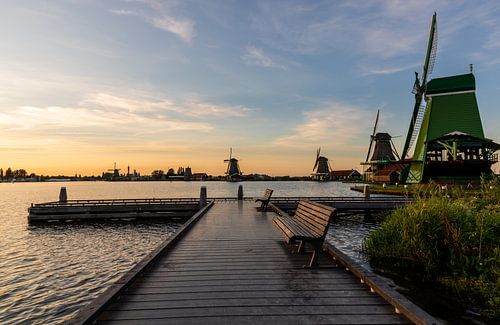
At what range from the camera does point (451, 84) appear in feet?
Result: 147

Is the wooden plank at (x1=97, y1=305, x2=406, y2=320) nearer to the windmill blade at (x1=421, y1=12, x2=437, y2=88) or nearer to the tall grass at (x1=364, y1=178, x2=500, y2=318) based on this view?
the tall grass at (x1=364, y1=178, x2=500, y2=318)

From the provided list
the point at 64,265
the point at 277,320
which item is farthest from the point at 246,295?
the point at 64,265

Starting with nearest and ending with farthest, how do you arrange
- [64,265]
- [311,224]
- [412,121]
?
[311,224] → [64,265] → [412,121]

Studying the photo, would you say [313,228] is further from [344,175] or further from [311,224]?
[344,175]

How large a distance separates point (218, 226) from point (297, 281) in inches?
262

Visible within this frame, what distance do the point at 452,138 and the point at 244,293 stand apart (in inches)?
1803

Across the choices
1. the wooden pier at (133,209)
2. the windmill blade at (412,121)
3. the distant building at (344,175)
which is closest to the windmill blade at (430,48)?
the windmill blade at (412,121)

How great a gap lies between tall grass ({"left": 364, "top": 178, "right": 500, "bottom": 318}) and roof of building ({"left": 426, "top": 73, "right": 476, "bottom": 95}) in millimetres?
40811

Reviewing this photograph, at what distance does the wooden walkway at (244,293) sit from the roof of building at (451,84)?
1861 inches

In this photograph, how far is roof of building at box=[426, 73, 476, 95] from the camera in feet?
143

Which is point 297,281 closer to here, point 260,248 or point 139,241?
point 260,248

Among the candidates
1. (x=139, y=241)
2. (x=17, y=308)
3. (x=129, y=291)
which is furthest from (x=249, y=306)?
(x=139, y=241)

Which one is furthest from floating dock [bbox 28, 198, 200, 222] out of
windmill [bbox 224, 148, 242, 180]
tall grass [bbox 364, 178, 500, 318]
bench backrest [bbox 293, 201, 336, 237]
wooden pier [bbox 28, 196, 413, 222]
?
windmill [bbox 224, 148, 242, 180]

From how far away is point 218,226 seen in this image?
465 inches
